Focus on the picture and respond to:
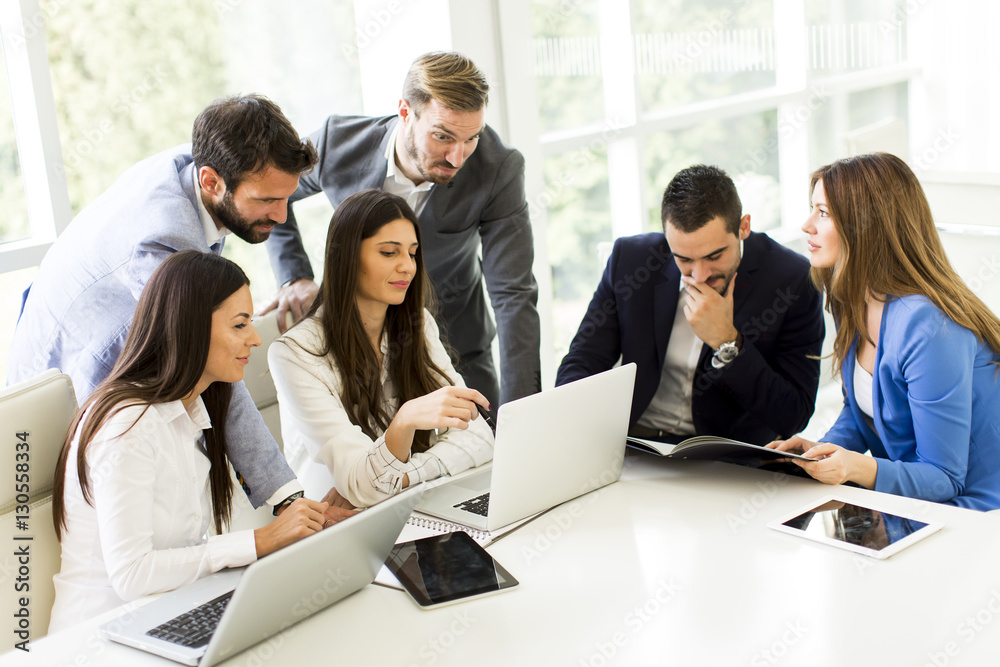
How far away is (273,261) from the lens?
2.50 meters

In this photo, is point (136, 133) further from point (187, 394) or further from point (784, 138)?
point (784, 138)

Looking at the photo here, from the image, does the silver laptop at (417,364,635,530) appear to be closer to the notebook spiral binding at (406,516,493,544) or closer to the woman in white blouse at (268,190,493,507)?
the notebook spiral binding at (406,516,493,544)

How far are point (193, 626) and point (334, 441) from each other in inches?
26.4

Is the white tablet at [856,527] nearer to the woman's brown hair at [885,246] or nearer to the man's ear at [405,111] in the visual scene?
the woman's brown hair at [885,246]

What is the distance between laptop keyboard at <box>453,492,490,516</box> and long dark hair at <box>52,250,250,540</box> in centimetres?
53

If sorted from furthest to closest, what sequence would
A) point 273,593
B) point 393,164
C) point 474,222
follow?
point 474,222, point 393,164, point 273,593

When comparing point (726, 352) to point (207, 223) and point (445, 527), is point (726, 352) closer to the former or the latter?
point (445, 527)

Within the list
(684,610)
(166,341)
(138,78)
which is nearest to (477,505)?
(684,610)

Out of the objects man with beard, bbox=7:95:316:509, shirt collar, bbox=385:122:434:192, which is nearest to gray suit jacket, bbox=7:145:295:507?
man with beard, bbox=7:95:316:509

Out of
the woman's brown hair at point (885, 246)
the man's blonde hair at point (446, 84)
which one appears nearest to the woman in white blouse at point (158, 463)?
the man's blonde hair at point (446, 84)

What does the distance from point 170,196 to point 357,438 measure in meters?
0.63

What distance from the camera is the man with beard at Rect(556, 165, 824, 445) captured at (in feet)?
7.00

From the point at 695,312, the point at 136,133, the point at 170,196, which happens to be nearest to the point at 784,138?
the point at 695,312

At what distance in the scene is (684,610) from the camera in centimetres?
122
